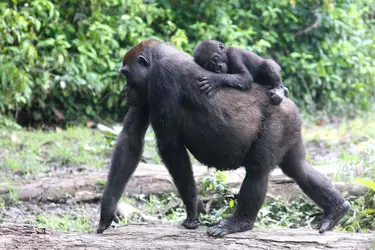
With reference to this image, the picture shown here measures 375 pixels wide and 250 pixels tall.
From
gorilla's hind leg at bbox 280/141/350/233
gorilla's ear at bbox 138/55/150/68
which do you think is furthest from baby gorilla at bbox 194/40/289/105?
gorilla's hind leg at bbox 280/141/350/233

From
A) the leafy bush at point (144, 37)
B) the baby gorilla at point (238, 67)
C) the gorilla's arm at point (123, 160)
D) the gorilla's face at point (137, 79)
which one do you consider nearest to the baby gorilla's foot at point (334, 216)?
the baby gorilla at point (238, 67)

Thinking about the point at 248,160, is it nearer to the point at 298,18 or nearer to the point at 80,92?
the point at 80,92

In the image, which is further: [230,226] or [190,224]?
[190,224]

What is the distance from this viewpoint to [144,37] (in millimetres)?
11336

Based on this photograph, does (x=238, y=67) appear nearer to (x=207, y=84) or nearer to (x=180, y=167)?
(x=207, y=84)

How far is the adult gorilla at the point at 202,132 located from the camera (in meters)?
5.14

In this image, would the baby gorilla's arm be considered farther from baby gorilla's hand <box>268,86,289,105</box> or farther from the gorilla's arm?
the gorilla's arm

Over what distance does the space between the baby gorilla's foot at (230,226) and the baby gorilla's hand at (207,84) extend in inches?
41.1

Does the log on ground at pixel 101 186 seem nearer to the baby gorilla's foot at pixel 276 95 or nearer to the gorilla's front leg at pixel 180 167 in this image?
the gorilla's front leg at pixel 180 167

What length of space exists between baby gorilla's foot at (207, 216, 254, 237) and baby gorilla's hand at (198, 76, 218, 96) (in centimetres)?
104

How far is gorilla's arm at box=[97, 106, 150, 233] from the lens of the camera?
17.4ft

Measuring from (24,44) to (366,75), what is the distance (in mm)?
7299

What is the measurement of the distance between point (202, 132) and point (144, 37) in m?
6.42

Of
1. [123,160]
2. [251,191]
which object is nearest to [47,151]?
[123,160]
